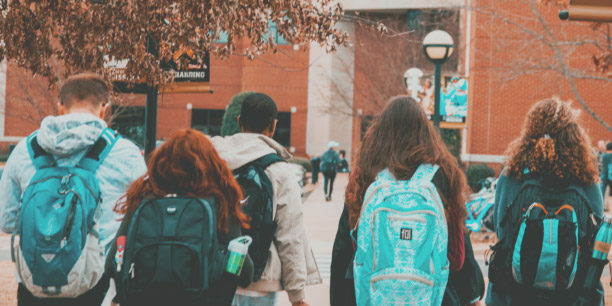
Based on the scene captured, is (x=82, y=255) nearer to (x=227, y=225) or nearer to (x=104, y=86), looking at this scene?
(x=227, y=225)

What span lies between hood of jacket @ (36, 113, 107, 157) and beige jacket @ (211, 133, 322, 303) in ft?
2.22

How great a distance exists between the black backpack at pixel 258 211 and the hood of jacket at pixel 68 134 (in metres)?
0.80

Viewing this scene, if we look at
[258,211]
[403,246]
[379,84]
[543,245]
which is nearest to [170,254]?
[258,211]

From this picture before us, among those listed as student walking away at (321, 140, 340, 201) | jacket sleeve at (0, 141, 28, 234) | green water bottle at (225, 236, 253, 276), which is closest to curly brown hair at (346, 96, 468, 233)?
green water bottle at (225, 236, 253, 276)

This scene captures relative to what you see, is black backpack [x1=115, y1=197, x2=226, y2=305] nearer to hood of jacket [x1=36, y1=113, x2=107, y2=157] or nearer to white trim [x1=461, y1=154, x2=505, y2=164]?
hood of jacket [x1=36, y1=113, x2=107, y2=157]

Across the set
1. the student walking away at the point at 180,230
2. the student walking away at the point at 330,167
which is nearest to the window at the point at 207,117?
the student walking away at the point at 330,167

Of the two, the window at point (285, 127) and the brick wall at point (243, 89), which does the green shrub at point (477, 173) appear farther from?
the window at point (285, 127)

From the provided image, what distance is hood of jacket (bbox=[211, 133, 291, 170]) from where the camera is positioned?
3498mm

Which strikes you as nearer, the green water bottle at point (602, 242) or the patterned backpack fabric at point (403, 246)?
the patterned backpack fabric at point (403, 246)

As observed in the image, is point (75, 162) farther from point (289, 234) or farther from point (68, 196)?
point (289, 234)

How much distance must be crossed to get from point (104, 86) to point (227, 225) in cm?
133

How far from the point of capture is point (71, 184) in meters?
3.29

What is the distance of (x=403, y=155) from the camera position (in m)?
3.27

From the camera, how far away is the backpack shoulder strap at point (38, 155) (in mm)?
3430
